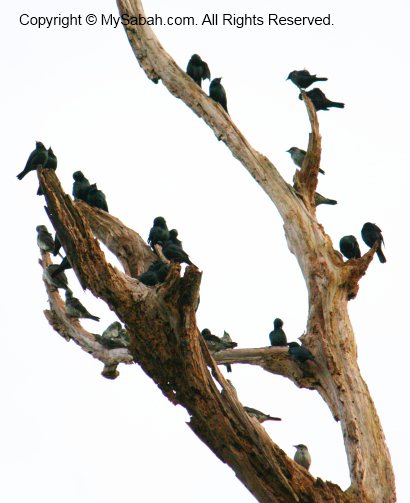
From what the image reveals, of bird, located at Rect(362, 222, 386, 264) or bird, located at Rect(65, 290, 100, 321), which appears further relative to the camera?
bird, located at Rect(362, 222, 386, 264)

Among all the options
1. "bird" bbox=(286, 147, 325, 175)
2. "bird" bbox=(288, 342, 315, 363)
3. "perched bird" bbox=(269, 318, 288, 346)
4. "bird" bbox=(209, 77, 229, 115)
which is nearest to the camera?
"bird" bbox=(288, 342, 315, 363)

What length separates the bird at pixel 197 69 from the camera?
13.1 meters

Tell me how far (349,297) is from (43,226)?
14.9 feet

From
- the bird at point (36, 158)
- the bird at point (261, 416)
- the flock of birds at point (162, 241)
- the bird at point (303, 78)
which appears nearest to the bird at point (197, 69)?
the flock of birds at point (162, 241)

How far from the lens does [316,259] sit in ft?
32.6

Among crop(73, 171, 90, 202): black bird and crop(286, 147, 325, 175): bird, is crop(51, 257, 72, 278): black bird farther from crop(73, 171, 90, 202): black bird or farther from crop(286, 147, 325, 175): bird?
crop(286, 147, 325, 175): bird

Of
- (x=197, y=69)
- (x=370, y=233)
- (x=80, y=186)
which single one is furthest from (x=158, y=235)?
(x=370, y=233)

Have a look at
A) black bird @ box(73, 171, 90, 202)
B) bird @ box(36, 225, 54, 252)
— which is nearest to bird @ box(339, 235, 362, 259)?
black bird @ box(73, 171, 90, 202)

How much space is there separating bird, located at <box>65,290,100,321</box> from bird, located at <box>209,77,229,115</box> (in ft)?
9.54

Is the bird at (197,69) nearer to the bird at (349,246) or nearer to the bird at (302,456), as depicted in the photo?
the bird at (349,246)

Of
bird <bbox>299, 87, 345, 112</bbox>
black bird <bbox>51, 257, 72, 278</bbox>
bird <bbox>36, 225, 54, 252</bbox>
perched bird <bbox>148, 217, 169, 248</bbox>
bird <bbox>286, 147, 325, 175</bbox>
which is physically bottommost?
black bird <bbox>51, 257, 72, 278</bbox>

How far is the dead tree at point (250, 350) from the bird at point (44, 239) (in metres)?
1.27

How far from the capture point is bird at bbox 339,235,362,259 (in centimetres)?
1145

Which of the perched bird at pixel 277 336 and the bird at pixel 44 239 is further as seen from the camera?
the perched bird at pixel 277 336
